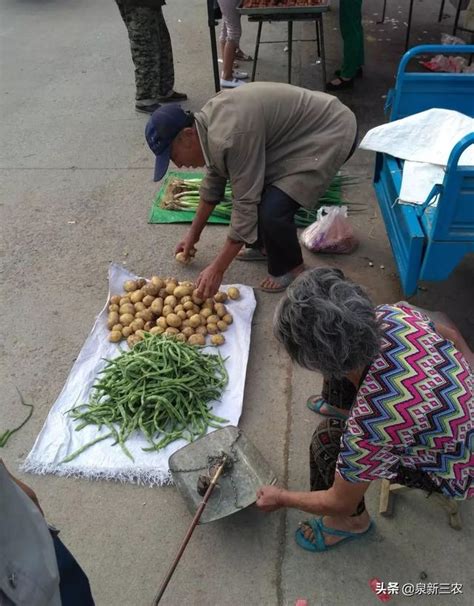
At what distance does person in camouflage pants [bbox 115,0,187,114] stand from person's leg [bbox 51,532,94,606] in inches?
177

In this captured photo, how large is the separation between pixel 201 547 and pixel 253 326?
126cm

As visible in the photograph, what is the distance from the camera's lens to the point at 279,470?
226 cm

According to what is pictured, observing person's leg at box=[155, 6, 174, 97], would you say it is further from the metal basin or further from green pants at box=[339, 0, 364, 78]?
the metal basin

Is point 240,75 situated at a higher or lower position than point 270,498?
higher

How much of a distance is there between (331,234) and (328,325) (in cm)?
209

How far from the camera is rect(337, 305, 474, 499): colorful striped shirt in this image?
1.47 meters

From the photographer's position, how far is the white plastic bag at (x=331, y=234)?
11.0 ft

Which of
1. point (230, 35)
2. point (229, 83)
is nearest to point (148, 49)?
point (230, 35)

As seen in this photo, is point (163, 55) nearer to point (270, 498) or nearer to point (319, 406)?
point (319, 406)

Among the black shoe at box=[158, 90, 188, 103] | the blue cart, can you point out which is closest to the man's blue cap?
the blue cart

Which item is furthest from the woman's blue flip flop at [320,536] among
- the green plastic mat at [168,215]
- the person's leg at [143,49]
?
the person's leg at [143,49]

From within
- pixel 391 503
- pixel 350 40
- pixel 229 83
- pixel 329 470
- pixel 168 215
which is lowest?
pixel 391 503

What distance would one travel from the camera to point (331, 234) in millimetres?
3375

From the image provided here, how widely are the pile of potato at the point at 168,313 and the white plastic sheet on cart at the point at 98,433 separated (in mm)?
77
